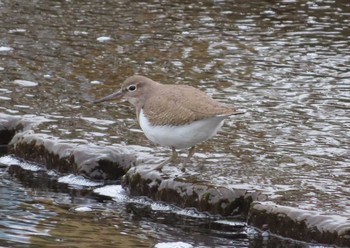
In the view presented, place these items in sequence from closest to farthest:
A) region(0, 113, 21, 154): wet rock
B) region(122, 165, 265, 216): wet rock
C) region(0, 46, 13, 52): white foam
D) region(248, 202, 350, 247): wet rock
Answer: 1. region(248, 202, 350, 247): wet rock
2. region(122, 165, 265, 216): wet rock
3. region(0, 113, 21, 154): wet rock
4. region(0, 46, 13, 52): white foam

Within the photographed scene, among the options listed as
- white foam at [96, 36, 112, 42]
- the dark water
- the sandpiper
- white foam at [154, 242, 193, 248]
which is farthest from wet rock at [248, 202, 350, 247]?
white foam at [96, 36, 112, 42]

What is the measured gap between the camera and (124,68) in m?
11.1

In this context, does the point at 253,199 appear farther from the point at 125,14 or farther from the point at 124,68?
the point at 125,14

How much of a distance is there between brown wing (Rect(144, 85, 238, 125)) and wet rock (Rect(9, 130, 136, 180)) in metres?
0.73

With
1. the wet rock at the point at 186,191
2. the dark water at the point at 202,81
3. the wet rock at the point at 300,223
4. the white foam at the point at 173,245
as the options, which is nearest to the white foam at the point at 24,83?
the dark water at the point at 202,81

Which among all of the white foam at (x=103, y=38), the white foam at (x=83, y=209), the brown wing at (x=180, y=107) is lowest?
the white foam at (x=83, y=209)

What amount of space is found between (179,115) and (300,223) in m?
1.23

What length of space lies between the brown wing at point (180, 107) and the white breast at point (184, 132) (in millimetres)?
44

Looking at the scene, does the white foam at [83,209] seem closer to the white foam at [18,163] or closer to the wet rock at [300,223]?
the white foam at [18,163]

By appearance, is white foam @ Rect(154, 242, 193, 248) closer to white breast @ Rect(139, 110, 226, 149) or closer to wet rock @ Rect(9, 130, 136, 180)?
white breast @ Rect(139, 110, 226, 149)

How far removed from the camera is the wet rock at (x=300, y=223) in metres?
6.43

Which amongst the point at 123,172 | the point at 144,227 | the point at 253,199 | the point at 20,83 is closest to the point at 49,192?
the point at 123,172

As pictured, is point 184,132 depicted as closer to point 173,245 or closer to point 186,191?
point 186,191

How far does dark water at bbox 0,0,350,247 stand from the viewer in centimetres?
732
